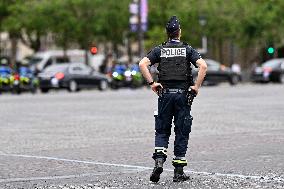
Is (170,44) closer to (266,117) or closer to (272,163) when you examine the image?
(272,163)

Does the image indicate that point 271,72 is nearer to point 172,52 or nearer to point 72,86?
point 72,86

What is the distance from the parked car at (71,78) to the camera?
49781 mm

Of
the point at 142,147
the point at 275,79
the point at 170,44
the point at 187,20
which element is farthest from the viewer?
the point at 187,20

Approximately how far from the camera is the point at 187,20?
2771 inches

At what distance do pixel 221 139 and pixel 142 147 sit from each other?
6.15 feet

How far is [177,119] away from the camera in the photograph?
1099cm

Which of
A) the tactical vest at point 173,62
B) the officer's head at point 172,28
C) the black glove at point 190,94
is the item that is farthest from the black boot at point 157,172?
the officer's head at point 172,28

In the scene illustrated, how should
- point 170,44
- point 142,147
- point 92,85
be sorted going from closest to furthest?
point 170,44
point 142,147
point 92,85

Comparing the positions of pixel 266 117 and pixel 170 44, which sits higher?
pixel 170 44

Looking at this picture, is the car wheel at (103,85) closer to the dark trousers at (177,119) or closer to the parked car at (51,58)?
the parked car at (51,58)

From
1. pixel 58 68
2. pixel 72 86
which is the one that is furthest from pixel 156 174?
pixel 58 68

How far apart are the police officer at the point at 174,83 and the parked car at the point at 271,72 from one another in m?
47.0

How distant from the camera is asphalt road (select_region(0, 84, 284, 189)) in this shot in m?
11.1

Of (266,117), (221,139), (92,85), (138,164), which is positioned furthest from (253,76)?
(138,164)
